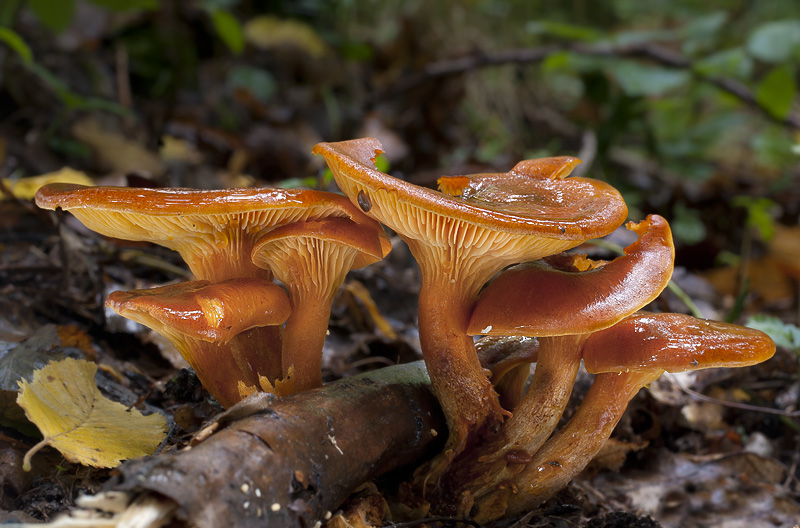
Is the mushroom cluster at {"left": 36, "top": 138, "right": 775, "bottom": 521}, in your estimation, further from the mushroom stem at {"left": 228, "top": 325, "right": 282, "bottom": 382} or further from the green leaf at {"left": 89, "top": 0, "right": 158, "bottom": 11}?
the green leaf at {"left": 89, "top": 0, "right": 158, "bottom": 11}

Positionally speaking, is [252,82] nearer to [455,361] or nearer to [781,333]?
[455,361]

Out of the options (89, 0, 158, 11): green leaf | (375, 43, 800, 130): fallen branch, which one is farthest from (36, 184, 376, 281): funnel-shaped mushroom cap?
(375, 43, 800, 130): fallen branch

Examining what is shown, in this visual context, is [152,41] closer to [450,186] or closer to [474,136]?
[474,136]

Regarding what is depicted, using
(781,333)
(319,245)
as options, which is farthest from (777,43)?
(319,245)

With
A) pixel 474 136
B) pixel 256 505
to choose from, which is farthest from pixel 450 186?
pixel 474 136

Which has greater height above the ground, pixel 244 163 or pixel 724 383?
pixel 244 163

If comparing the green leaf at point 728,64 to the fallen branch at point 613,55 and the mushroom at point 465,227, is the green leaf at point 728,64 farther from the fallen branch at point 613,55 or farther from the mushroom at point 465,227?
the mushroom at point 465,227
